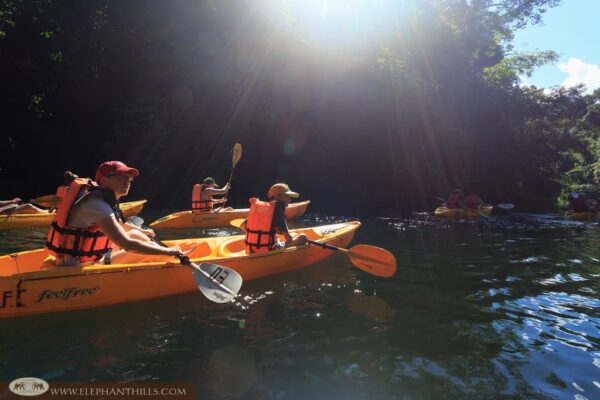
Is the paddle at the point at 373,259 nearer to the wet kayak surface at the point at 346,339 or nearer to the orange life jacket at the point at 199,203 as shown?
the wet kayak surface at the point at 346,339

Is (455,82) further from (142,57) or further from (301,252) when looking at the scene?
(301,252)

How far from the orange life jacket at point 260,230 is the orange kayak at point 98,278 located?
8.8 inches

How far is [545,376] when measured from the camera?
10.8ft

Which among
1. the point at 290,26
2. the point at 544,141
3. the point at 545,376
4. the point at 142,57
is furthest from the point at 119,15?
the point at 544,141

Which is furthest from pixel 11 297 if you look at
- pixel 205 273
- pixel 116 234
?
pixel 205 273

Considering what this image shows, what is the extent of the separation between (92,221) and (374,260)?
12.2ft

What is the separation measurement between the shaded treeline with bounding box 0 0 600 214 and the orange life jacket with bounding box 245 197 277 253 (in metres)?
11.5

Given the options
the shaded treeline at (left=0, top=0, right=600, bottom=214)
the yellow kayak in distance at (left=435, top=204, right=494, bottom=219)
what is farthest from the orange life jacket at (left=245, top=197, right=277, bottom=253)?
the shaded treeline at (left=0, top=0, right=600, bottom=214)

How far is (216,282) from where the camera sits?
434 centimetres

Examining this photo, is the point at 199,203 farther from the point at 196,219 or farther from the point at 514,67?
the point at 514,67

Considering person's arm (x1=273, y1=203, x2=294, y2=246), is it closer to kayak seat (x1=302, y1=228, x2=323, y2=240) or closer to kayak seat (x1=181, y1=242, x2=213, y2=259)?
kayak seat (x1=181, y1=242, x2=213, y2=259)

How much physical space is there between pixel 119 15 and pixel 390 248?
16.0 metres

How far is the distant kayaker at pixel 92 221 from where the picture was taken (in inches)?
146

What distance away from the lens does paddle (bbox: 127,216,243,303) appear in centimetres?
418
